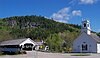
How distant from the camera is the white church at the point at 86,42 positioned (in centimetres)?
6519

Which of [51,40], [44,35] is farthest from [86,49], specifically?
[44,35]

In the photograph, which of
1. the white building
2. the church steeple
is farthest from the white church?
the white building

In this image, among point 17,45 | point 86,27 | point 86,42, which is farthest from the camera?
point 17,45

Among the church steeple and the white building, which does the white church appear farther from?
the white building

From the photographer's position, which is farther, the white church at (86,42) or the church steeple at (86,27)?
the church steeple at (86,27)

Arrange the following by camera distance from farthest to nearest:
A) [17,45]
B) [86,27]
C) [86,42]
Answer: [17,45]
[86,27]
[86,42]

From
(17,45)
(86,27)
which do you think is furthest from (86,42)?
(17,45)

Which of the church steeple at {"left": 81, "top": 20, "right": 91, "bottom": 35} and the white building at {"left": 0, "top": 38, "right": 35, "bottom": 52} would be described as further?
the white building at {"left": 0, "top": 38, "right": 35, "bottom": 52}

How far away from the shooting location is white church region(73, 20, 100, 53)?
6519 cm

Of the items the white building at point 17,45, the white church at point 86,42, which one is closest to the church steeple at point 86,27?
the white church at point 86,42

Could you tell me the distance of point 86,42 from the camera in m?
66.7

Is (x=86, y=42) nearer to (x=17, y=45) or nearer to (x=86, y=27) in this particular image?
(x=86, y=27)

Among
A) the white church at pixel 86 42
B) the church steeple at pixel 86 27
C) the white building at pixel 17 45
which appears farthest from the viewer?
the white building at pixel 17 45

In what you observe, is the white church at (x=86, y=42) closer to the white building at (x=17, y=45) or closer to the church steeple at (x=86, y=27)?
the church steeple at (x=86, y=27)
